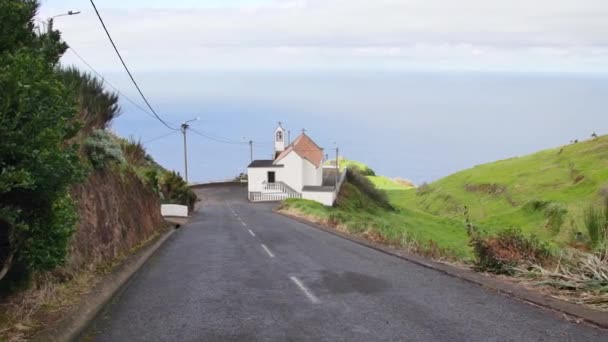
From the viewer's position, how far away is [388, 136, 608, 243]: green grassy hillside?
48438mm

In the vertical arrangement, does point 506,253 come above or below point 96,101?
below

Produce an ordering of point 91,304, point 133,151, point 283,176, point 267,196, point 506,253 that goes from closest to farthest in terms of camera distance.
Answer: point 91,304, point 506,253, point 133,151, point 267,196, point 283,176

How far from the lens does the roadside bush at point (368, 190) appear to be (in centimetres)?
6710

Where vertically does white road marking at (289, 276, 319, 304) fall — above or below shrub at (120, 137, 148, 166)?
below

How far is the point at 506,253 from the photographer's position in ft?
36.2

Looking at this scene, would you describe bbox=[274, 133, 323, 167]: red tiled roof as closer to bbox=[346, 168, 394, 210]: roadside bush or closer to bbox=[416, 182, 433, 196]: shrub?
bbox=[346, 168, 394, 210]: roadside bush

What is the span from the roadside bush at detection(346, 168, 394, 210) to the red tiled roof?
205 inches

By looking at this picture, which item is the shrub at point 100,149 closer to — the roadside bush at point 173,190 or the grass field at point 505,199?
the grass field at point 505,199

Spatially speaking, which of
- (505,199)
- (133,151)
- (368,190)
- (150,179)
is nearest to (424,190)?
(368,190)

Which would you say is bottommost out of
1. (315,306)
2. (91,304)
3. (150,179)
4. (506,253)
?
(315,306)

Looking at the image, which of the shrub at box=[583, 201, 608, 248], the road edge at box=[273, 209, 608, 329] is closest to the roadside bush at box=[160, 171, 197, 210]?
the road edge at box=[273, 209, 608, 329]

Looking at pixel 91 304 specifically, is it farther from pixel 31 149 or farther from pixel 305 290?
pixel 305 290

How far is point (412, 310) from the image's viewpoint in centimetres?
812

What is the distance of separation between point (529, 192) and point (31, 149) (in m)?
65.3
